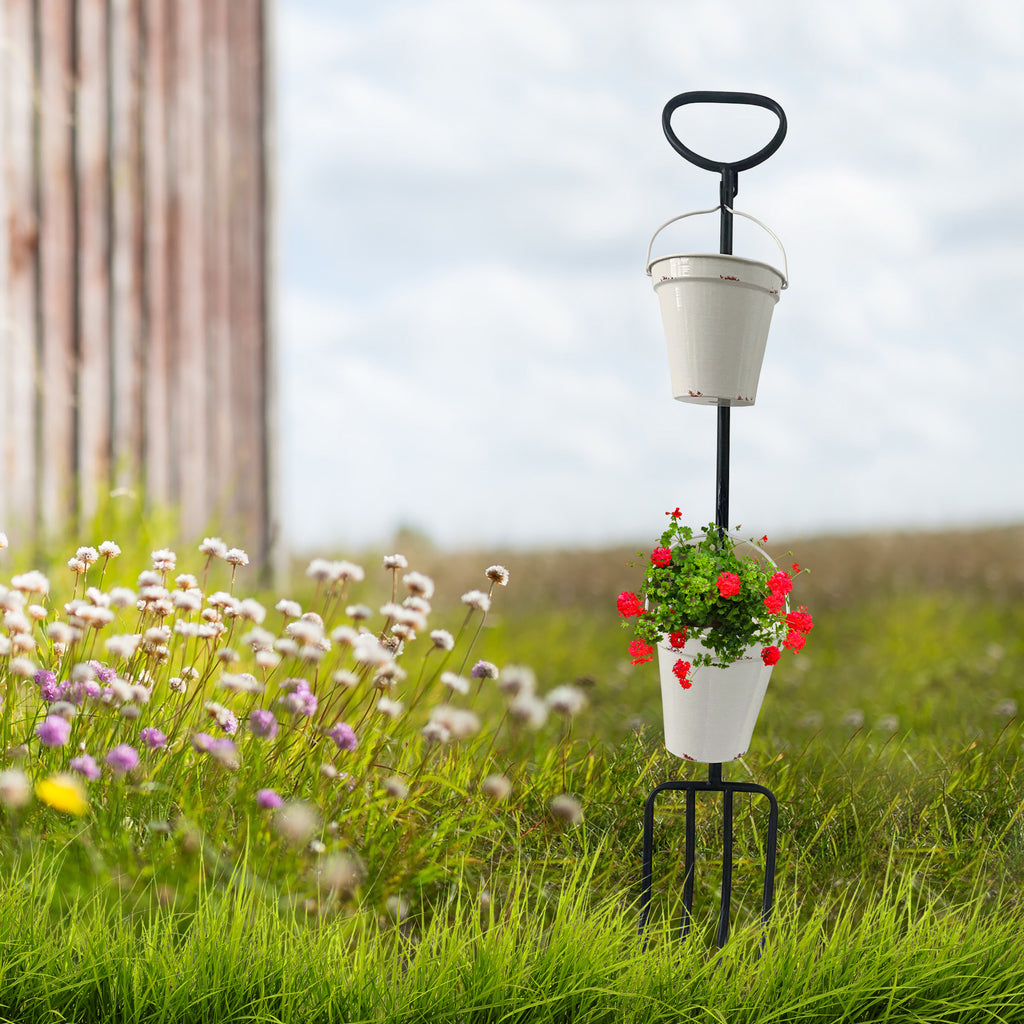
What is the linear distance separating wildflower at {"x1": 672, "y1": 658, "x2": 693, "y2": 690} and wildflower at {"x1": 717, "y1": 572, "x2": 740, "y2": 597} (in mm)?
190

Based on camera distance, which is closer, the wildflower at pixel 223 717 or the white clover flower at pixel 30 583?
the wildflower at pixel 223 717

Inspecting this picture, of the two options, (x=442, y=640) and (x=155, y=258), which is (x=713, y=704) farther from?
(x=155, y=258)

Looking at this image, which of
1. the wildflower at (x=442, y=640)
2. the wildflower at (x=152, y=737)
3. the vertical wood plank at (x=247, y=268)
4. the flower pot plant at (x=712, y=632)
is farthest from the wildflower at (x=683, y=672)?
the vertical wood plank at (x=247, y=268)

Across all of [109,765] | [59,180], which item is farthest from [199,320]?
[109,765]

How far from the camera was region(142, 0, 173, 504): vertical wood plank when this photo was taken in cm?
507

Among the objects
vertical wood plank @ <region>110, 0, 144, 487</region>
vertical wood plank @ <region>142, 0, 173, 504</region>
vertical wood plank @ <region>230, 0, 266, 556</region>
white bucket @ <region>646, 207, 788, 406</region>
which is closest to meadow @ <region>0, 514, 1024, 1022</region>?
white bucket @ <region>646, 207, 788, 406</region>

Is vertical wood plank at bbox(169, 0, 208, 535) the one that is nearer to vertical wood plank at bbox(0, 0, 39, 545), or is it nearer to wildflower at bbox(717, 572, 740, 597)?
vertical wood plank at bbox(0, 0, 39, 545)

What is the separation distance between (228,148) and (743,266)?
4.52 meters

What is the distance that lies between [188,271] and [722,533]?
4160 millimetres

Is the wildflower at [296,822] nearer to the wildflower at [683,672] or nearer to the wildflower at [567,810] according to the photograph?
the wildflower at [567,810]

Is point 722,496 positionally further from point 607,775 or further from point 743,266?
point 607,775

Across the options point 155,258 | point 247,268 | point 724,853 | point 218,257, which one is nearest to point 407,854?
point 724,853

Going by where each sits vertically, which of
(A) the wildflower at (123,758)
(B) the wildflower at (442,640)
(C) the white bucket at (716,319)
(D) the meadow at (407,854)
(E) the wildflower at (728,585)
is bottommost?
(D) the meadow at (407,854)

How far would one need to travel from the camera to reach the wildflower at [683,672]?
7.09 feet
